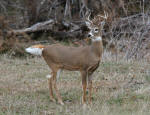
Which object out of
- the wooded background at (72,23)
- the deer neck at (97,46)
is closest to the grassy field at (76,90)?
the deer neck at (97,46)

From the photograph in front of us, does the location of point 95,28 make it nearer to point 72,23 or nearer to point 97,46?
point 97,46

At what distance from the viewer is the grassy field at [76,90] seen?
263 inches

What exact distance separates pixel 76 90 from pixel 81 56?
1130 millimetres

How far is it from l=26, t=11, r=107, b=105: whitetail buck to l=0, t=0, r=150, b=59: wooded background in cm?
487

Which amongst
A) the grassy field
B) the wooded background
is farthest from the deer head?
the wooded background

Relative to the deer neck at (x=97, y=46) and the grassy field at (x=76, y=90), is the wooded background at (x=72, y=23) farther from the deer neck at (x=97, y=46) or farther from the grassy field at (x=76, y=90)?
the deer neck at (x=97, y=46)

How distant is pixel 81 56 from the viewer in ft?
24.1

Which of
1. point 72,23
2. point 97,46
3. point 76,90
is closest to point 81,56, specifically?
point 97,46

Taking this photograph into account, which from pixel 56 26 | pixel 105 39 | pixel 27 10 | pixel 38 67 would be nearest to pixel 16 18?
pixel 27 10

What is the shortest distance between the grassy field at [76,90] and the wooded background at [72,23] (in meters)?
1.46

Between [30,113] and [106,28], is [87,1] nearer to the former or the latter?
[106,28]

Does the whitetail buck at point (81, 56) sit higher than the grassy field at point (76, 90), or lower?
higher

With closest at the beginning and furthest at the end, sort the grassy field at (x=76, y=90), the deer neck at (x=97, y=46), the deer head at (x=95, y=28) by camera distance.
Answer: the grassy field at (x=76, y=90) → the deer head at (x=95, y=28) → the deer neck at (x=97, y=46)

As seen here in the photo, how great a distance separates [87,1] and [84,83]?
30.0 ft
